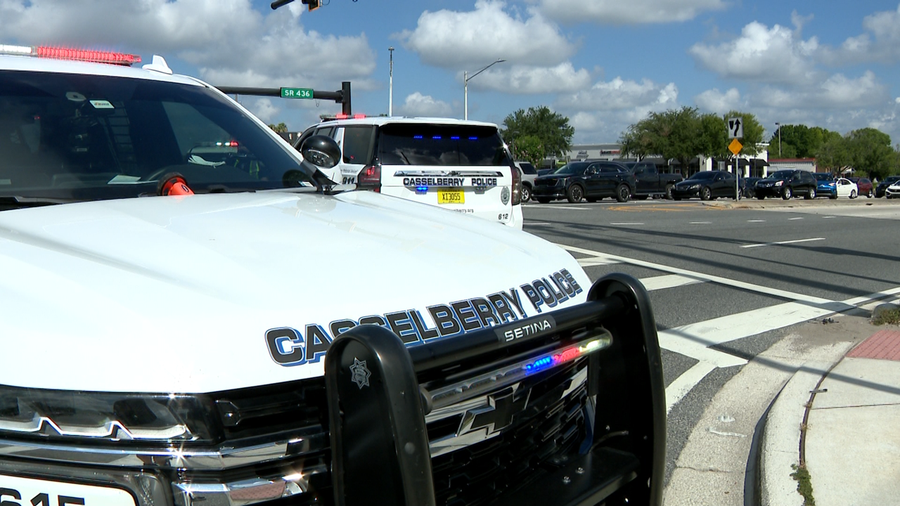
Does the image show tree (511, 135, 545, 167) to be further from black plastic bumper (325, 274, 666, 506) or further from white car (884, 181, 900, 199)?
black plastic bumper (325, 274, 666, 506)

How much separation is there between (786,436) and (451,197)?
20.9 feet

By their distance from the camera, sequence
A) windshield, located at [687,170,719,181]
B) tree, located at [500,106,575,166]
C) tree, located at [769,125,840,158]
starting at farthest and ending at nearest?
tree, located at [769,125,840,158] → tree, located at [500,106,575,166] → windshield, located at [687,170,719,181]

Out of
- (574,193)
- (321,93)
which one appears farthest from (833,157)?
(321,93)

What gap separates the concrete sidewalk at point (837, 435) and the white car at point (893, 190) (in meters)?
60.7

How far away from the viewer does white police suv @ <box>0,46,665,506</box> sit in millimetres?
1572

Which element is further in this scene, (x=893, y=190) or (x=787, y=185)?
(x=893, y=190)

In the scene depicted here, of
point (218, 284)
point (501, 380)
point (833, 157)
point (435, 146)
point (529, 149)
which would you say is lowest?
point (501, 380)

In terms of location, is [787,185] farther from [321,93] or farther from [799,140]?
[799,140]

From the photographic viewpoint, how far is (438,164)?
10117mm

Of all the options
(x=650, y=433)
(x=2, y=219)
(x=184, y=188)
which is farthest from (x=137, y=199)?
(x=650, y=433)

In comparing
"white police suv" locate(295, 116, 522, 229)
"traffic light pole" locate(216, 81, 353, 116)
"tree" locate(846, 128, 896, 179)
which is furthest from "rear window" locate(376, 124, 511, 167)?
"tree" locate(846, 128, 896, 179)

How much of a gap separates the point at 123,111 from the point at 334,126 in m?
8.40

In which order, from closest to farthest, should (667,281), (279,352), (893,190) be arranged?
(279,352)
(667,281)
(893,190)

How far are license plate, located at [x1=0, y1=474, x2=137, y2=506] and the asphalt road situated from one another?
9.90 feet
